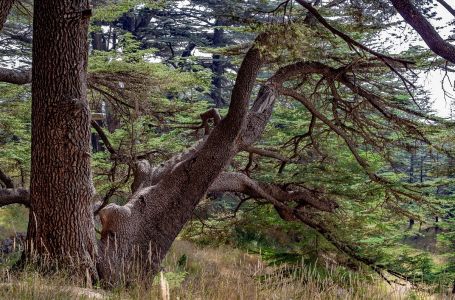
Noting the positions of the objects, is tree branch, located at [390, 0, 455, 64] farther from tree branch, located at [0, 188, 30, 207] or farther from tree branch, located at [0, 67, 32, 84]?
tree branch, located at [0, 188, 30, 207]

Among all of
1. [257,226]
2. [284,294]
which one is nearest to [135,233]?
[284,294]

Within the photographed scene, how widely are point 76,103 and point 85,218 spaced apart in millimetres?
1250

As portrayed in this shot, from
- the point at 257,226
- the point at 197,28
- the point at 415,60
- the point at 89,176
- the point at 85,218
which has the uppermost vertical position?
the point at 197,28

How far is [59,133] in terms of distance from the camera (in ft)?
15.6

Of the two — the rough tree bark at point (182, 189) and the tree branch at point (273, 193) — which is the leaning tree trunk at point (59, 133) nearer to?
the rough tree bark at point (182, 189)

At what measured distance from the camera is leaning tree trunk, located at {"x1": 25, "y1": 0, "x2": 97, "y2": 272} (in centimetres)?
472

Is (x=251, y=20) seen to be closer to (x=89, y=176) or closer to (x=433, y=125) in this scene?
(x=89, y=176)

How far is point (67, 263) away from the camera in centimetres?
458

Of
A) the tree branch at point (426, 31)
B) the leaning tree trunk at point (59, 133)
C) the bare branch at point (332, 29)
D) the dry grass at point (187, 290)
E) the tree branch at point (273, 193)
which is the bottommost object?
the dry grass at point (187, 290)

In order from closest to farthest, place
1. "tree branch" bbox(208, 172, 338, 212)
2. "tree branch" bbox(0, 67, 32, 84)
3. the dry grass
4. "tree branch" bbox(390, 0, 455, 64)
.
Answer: the dry grass → "tree branch" bbox(390, 0, 455, 64) → "tree branch" bbox(0, 67, 32, 84) → "tree branch" bbox(208, 172, 338, 212)

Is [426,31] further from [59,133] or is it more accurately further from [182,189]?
[182,189]

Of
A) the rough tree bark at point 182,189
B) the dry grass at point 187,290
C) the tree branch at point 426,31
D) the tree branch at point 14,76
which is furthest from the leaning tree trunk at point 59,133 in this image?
the tree branch at point 426,31

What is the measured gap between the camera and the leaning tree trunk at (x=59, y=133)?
4719mm

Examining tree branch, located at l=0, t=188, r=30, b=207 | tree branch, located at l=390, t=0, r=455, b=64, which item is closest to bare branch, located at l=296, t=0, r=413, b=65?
tree branch, located at l=390, t=0, r=455, b=64
